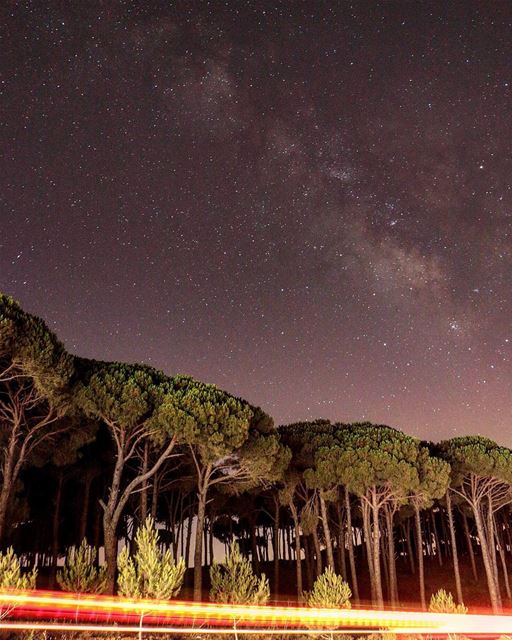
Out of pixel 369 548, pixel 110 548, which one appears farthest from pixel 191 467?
pixel 110 548

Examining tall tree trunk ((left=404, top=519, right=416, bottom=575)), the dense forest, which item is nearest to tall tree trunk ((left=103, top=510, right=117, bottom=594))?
the dense forest

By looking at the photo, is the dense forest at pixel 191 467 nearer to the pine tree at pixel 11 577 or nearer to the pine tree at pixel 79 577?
the pine tree at pixel 79 577

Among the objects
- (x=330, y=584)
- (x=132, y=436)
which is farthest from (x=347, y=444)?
(x=132, y=436)

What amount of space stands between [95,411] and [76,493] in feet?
50.2

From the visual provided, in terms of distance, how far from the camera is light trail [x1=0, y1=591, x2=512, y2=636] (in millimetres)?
13250

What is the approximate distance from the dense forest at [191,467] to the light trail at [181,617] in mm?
1638

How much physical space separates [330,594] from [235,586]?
342cm

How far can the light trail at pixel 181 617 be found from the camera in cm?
1325

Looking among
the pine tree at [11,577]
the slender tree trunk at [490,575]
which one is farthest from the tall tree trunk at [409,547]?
the pine tree at [11,577]

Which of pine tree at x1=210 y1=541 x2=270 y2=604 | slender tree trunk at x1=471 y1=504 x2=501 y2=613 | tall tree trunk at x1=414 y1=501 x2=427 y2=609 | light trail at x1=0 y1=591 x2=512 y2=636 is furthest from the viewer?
tall tree trunk at x1=414 y1=501 x2=427 y2=609

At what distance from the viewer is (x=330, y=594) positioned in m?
18.6

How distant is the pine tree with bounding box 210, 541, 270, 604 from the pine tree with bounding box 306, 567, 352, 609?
1897 mm

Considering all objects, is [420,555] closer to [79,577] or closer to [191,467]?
[191,467]

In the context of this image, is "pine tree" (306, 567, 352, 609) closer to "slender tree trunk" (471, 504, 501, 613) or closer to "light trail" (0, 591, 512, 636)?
"light trail" (0, 591, 512, 636)
